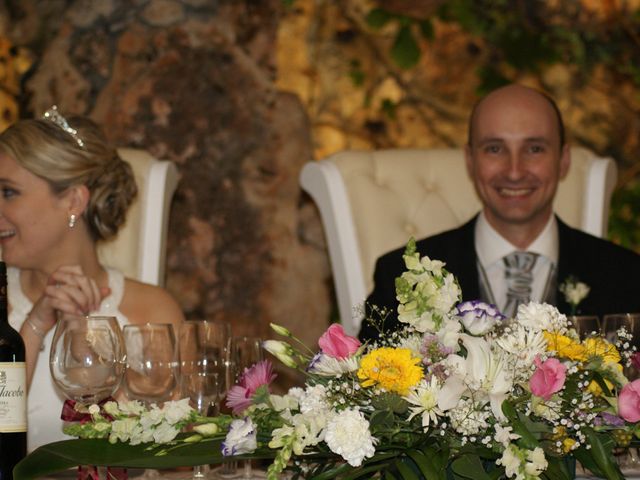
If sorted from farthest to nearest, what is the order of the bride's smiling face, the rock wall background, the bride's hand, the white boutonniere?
the rock wall background
the white boutonniere
the bride's smiling face
the bride's hand

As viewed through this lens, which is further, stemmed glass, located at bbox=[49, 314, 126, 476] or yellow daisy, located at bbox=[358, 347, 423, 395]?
stemmed glass, located at bbox=[49, 314, 126, 476]

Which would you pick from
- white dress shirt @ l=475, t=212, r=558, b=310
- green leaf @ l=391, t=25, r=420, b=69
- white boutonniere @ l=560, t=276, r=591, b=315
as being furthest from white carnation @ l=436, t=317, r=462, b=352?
green leaf @ l=391, t=25, r=420, b=69

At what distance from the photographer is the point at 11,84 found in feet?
14.7

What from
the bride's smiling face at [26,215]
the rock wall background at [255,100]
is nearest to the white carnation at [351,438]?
the bride's smiling face at [26,215]

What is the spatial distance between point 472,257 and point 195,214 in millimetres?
1475

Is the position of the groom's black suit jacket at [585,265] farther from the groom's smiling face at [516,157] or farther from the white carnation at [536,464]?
the white carnation at [536,464]

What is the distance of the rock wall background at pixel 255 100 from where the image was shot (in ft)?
14.8

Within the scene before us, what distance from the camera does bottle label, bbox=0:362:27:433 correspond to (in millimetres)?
1713

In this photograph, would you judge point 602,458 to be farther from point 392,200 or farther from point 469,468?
point 392,200

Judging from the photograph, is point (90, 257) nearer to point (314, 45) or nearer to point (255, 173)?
point (255, 173)

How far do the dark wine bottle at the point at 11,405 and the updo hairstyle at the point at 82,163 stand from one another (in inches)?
55.1

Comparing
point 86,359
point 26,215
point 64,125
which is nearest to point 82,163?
point 64,125

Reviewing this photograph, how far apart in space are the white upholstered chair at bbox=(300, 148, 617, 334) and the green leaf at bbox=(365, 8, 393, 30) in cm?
131

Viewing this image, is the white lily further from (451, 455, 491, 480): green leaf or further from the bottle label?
the bottle label
